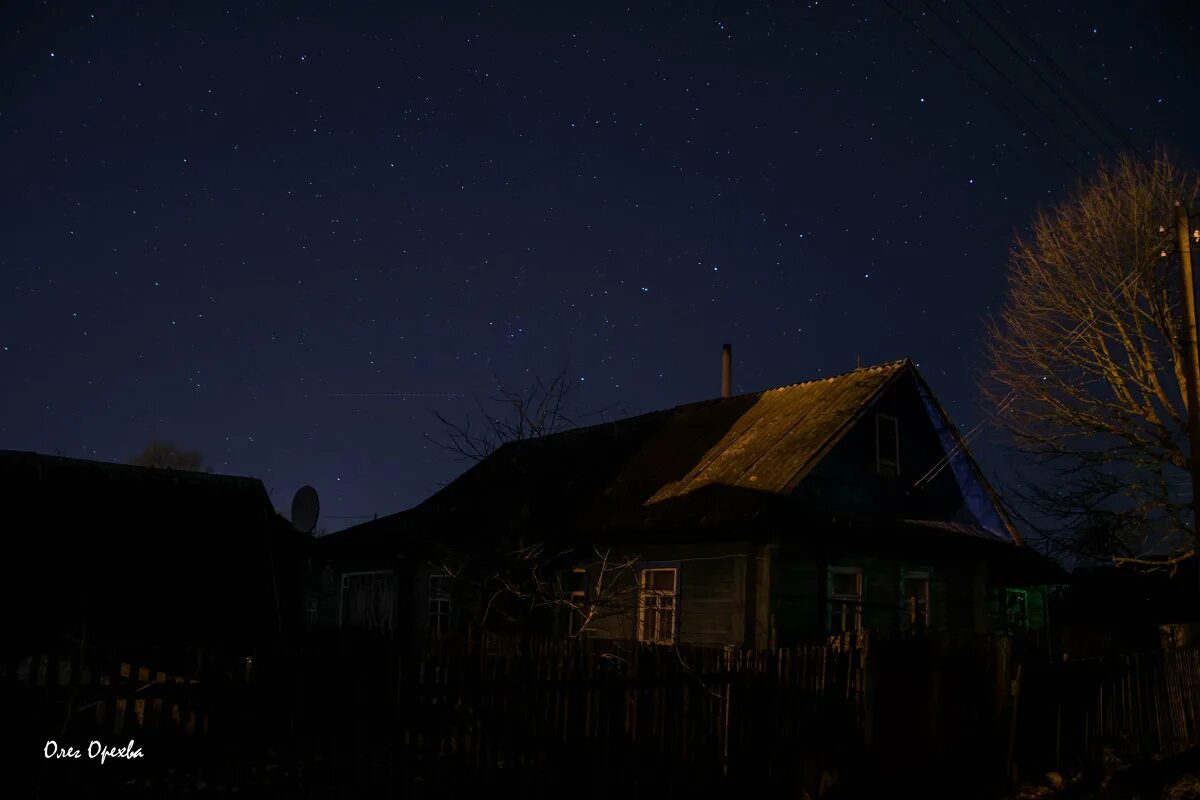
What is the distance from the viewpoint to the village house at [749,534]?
55.1 feet

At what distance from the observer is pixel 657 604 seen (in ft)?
61.0

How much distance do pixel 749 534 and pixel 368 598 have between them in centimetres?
1287

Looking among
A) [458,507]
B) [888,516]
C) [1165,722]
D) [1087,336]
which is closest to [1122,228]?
[1087,336]

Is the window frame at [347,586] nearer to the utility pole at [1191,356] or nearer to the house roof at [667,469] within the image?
the house roof at [667,469]

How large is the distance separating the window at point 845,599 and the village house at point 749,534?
4 centimetres

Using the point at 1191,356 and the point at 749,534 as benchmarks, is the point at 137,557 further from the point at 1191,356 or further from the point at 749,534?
the point at 1191,356

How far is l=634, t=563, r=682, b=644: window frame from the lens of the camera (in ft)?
59.3

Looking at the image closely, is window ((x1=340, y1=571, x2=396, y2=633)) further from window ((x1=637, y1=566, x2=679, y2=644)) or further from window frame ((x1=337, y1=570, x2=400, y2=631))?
window ((x1=637, y1=566, x2=679, y2=644))

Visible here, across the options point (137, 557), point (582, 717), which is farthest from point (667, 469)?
point (582, 717)

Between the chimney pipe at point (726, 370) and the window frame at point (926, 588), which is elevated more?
the chimney pipe at point (726, 370)

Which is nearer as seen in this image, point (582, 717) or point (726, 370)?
point (582, 717)

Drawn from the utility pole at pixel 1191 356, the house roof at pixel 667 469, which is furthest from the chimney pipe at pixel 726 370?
the utility pole at pixel 1191 356

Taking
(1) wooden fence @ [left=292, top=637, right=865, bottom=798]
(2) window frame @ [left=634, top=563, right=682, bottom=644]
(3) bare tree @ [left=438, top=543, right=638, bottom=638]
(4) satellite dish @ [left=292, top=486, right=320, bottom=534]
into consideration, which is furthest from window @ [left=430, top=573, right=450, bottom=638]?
(1) wooden fence @ [left=292, top=637, right=865, bottom=798]

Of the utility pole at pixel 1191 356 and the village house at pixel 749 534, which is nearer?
the utility pole at pixel 1191 356
